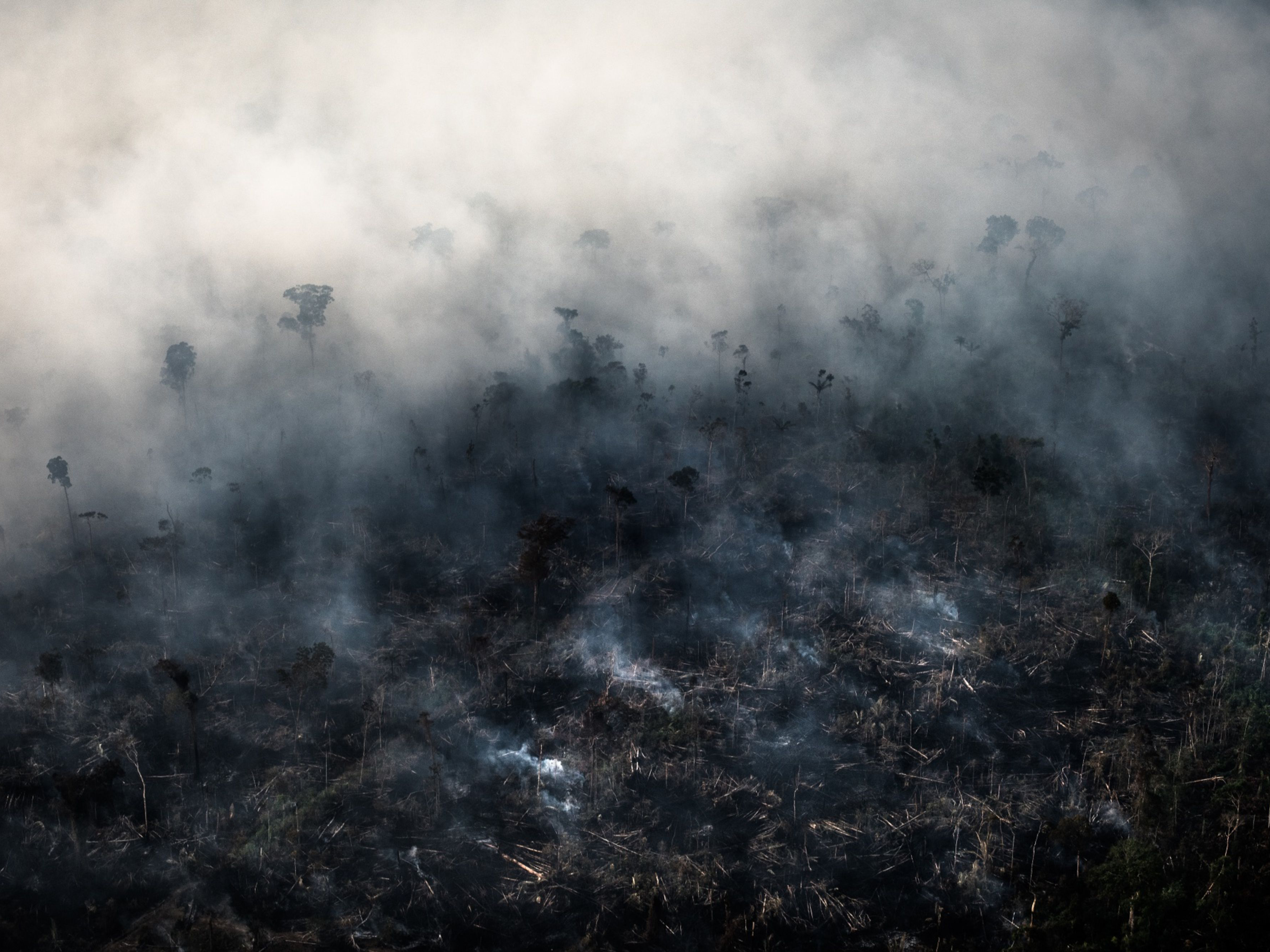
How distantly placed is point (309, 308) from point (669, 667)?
30661mm

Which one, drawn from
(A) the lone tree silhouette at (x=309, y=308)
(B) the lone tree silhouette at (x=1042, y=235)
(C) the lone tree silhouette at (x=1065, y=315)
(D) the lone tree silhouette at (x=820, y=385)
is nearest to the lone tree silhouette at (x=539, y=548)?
(D) the lone tree silhouette at (x=820, y=385)

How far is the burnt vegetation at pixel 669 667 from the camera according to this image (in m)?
23.0

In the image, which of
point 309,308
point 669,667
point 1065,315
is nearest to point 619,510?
point 669,667

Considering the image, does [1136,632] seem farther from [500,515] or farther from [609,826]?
[500,515]

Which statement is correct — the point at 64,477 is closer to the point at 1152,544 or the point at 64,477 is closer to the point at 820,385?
the point at 820,385

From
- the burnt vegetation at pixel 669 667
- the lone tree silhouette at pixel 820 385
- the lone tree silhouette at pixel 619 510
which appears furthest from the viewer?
the lone tree silhouette at pixel 820 385

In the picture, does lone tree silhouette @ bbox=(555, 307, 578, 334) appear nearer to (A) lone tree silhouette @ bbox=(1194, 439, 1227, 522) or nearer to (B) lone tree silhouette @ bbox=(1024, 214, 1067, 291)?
(B) lone tree silhouette @ bbox=(1024, 214, 1067, 291)

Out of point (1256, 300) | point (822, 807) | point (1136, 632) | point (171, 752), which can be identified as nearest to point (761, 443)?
point (1136, 632)

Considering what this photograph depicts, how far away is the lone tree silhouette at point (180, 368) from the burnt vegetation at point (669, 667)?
1.29 feet

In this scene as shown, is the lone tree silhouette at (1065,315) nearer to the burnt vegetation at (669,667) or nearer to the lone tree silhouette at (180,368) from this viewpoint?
the burnt vegetation at (669,667)

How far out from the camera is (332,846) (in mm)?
24438

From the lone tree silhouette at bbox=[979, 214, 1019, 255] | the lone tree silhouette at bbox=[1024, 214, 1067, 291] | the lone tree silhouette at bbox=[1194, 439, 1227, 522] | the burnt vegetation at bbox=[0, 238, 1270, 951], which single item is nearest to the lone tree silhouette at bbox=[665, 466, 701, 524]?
the burnt vegetation at bbox=[0, 238, 1270, 951]

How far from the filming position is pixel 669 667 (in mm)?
30859

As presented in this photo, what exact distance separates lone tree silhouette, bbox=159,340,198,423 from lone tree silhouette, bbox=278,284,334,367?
5443 mm
